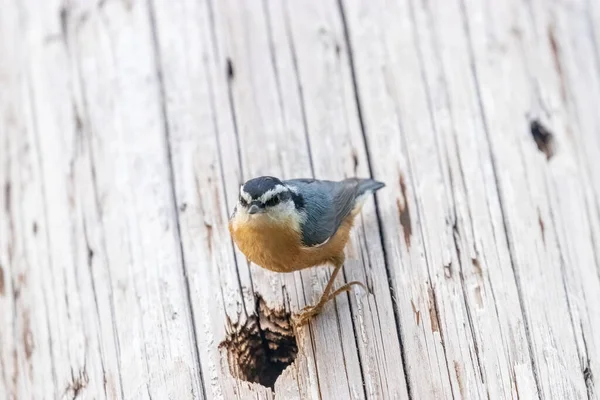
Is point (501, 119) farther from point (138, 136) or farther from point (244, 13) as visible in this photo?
point (138, 136)

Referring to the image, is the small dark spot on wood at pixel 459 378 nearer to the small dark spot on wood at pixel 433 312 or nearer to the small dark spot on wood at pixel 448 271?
the small dark spot on wood at pixel 433 312

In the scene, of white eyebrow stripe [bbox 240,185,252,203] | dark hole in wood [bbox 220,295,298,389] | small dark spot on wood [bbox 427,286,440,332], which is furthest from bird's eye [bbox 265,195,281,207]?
small dark spot on wood [bbox 427,286,440,332]

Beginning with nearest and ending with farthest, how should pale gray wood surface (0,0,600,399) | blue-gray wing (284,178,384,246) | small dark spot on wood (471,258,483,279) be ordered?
1. pale gray wood surface (0,0,600,399)
2. small dark spot on wood (471,258,483,279)
3. blue-gray wing (284,178,384,246)

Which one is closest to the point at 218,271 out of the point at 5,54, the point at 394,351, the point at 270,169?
the point at 270,169

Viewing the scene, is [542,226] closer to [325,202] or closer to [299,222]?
[325,202]

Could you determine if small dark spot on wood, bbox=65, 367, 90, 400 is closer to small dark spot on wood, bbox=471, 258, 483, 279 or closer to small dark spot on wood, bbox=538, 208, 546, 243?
small dark spot on wood, bbox=471, 258, 483, 279

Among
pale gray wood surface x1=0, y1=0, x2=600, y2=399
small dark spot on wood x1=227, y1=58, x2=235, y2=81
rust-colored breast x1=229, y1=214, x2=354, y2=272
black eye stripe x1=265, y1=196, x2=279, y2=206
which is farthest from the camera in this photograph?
small dark spot on wood x1=227, y1=58, x2=235, y2=81

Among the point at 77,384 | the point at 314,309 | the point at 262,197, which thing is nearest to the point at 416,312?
the point at 314,309
